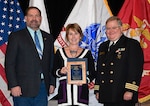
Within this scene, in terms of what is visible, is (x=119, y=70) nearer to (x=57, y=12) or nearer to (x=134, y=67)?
(x=134, y=67)

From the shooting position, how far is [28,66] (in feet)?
9.12

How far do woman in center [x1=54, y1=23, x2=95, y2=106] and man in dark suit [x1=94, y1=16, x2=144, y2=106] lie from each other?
5.7 inches

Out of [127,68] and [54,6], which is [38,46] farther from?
[54,6]

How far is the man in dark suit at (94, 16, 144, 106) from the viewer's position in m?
2.48

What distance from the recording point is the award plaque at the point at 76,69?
262 centimetres

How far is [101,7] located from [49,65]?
1.43 m

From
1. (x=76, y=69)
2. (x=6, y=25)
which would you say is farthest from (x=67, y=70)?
(x=6, y=25)

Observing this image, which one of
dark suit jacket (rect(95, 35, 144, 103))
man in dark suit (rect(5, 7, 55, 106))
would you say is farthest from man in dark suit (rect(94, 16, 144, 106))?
man in dark suit (rect(5, 7, 55, 106))

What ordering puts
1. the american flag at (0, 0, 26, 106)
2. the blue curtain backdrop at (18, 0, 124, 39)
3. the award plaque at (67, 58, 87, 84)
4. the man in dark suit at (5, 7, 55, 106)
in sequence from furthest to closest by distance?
1. the blue curtain backdrop at (18, 0, 124, 39)
2. the american flag at (0, 0, 26, 106)
3. the man in dark suit at (5, 7, 55, 106)
4. the award plaque at (67, 58, 87, 84)

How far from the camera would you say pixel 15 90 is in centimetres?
271

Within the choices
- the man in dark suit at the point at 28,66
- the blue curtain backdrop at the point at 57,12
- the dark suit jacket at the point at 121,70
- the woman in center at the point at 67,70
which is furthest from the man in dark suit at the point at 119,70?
the blue curtain backdrop at the point at 57,12

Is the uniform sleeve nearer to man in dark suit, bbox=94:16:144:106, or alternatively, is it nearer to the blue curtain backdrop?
man in dark suit, bbox=94:16:144:106

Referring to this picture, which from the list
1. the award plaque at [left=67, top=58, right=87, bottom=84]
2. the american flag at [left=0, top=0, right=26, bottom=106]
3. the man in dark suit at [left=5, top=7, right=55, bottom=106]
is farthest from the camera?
the american flag at [left=0, top=0, right=26, bottom=106]

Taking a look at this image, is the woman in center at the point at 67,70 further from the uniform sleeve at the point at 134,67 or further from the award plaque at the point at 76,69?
the uniform sleeve at the point at 134,67
